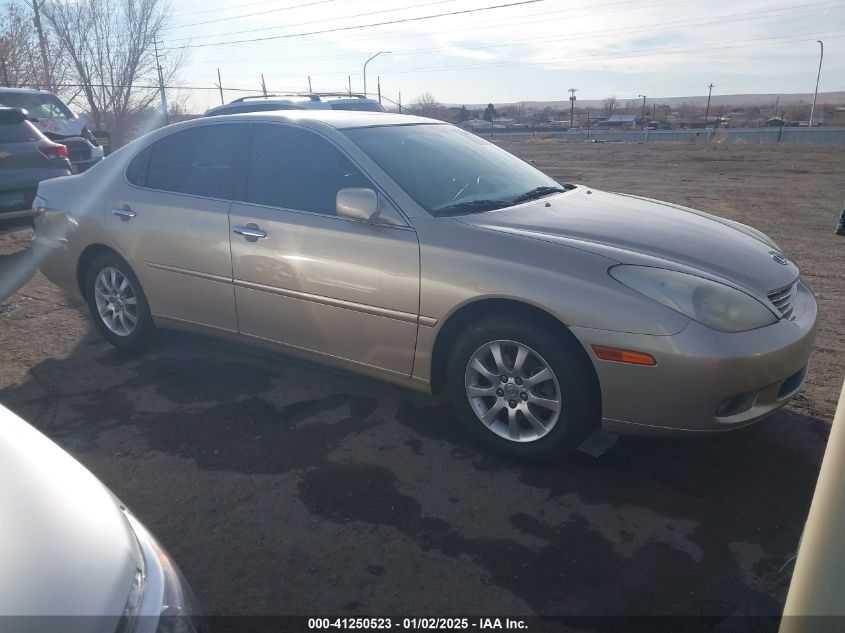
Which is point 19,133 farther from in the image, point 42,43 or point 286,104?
point 42,43

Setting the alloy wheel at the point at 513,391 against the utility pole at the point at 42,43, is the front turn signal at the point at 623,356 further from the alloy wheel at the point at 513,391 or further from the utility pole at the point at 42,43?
the utility pole at the point at 42,43

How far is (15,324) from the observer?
5648 millimetres

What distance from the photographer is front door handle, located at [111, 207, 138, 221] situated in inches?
183

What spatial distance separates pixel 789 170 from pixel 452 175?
17267mm

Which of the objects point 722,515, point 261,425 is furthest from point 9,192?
point 722,515

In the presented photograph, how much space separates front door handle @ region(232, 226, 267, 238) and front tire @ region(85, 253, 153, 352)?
111 centimetres

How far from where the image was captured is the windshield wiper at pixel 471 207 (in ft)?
12.0

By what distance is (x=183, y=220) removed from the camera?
4.37m

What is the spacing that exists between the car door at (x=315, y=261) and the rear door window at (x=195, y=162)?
167 millimetres

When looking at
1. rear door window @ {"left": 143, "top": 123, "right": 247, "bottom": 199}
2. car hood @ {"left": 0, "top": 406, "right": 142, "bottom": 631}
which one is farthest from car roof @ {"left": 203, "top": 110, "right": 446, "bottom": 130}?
car hood @ {"left": 0, "top": 406, "right": 142, "bottom": 631}

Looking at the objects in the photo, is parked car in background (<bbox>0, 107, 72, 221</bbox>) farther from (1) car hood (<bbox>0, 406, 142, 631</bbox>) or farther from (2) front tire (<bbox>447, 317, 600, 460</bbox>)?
(1) car hood (<bbox>0, 406, 142, 631</bbox>)

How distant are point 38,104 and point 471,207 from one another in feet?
40.9

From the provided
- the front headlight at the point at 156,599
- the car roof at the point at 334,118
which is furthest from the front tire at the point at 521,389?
the front headlight at the point at 156,599

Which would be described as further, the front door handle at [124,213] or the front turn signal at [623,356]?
Result: the front door handle at [124,213]
